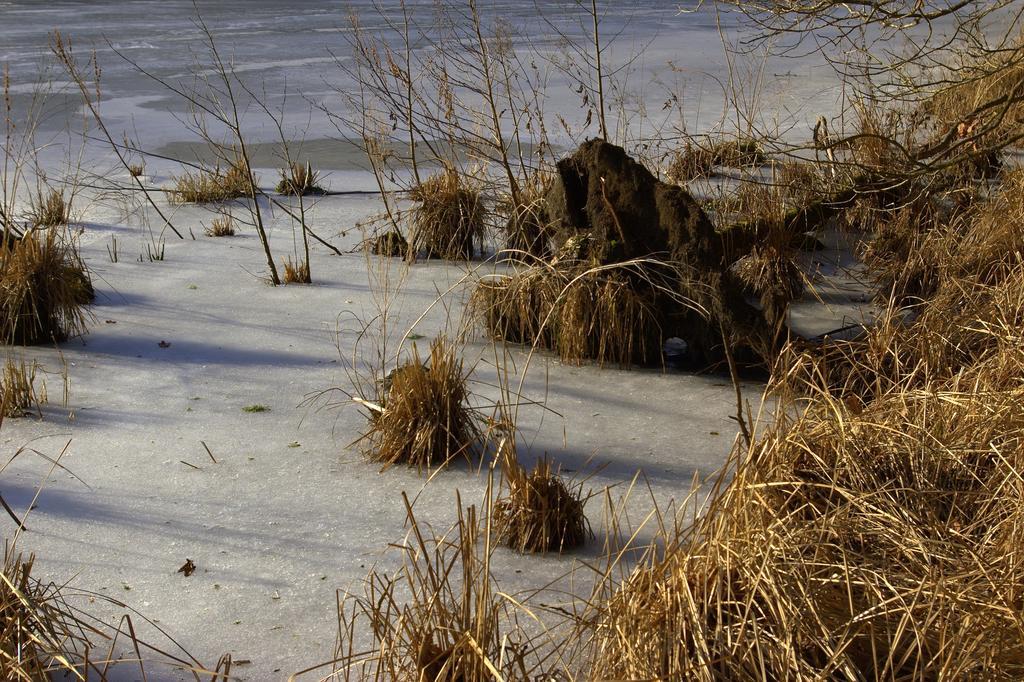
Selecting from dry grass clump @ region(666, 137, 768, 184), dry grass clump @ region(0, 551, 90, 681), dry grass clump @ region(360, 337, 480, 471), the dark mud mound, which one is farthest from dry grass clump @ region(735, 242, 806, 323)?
dry grass clump @ region(0, 551, 90, 681)

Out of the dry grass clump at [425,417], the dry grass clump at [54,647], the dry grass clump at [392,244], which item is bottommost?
the dry grass clump at [54,647]

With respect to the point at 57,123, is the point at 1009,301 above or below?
below

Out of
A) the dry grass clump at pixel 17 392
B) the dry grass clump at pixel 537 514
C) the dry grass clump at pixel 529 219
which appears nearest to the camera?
the dry grass clump at pixel 537 514

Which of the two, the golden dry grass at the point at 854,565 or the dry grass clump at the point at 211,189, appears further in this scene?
the dry grass clump at the point at 211,189

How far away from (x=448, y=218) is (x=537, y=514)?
3769 mm

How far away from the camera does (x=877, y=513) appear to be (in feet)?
8.55

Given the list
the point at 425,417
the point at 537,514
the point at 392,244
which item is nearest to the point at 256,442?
the point at 425,417

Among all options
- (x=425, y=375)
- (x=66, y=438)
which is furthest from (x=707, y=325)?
(x=66, y=438)

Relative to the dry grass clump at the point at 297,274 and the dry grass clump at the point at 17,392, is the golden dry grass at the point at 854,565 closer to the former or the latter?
the dry grass clump at the point at 17,392

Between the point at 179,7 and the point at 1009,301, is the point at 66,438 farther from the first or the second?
the point at 179,7

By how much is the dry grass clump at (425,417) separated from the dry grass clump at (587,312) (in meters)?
0.89

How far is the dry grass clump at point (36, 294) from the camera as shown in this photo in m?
4.89

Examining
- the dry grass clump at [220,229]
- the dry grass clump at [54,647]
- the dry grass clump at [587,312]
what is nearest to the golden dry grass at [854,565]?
the dry grass clump at [54,647]

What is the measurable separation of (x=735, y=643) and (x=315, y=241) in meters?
5.58
